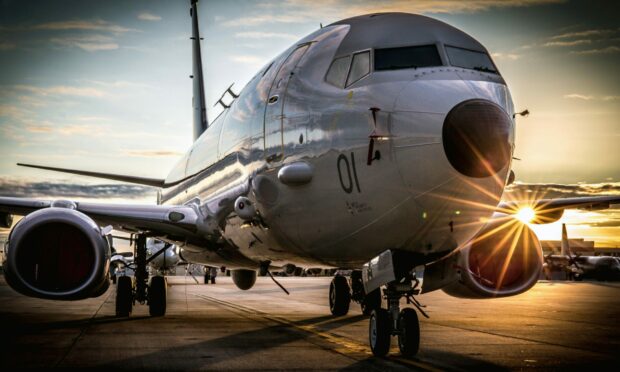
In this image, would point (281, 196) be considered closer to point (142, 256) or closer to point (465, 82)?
point (465, 82)

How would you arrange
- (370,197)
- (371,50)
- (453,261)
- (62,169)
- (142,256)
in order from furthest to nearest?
1. (62,169)
2. (142,256)
3. (453,261)
4. (371,50)
5. (370,197)

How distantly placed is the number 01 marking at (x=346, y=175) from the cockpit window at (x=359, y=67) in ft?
2.84

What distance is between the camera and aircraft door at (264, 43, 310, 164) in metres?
8.95

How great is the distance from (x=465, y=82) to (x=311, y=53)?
2.31m

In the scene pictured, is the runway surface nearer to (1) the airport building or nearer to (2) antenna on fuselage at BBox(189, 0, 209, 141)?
(2) antenna on fuselage at BBox(189, 0, 209, 141)

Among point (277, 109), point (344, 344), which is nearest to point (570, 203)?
point (344, 344)

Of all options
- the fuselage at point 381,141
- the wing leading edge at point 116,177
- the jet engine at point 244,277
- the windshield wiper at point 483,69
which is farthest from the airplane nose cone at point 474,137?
the wing leading edge at point 116,177

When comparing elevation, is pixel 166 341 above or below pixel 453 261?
below

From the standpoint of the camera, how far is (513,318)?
1577 centimetres

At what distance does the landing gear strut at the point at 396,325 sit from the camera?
323 inches

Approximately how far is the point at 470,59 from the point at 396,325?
304cm

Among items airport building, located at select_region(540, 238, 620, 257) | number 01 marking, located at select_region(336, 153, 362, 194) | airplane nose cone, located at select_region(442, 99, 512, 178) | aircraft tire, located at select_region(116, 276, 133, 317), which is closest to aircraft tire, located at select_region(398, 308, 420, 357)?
number 01 marking, located at select_region(336, 153, 362, 194)

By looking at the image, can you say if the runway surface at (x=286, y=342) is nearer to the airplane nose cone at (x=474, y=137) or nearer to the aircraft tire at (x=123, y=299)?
the aircraft tire at (x=123, y=299)

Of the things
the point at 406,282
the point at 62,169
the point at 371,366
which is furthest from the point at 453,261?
the point at 62,169
